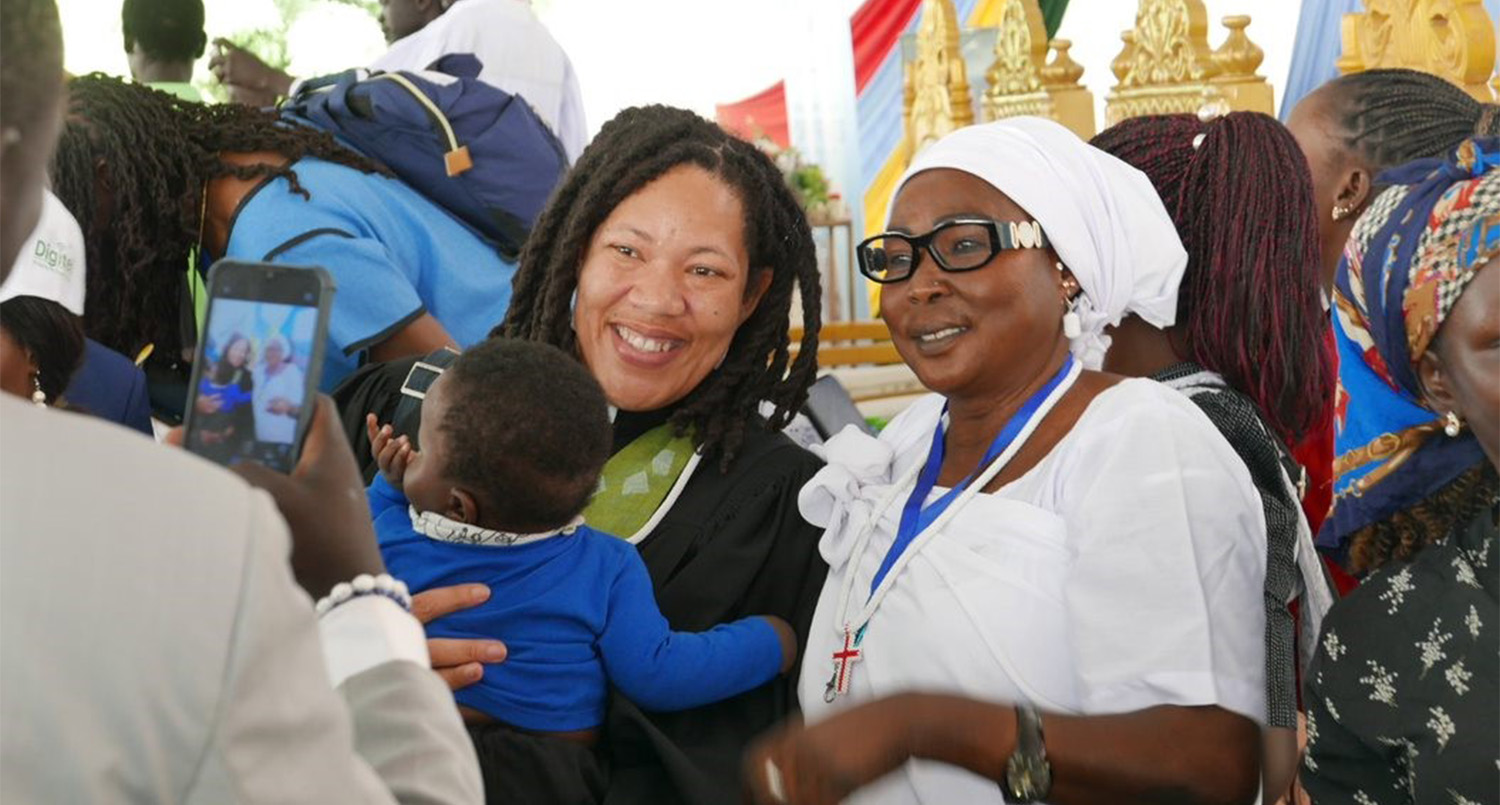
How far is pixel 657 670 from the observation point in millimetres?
2463

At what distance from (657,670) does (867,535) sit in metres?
0.36

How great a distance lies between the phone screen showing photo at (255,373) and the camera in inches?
57.6

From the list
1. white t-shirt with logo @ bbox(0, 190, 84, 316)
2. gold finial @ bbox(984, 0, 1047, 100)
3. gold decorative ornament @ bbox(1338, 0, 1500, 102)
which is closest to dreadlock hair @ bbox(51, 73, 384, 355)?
white t-shirt with logo @ bbox(0, 190, 84, 316)

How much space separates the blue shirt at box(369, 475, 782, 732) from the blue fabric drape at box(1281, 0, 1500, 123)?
553 centimetres

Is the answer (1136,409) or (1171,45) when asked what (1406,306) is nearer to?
(1136,409)

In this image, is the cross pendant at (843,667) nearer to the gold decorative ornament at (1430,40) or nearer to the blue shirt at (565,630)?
the blue shirt at (565,630)

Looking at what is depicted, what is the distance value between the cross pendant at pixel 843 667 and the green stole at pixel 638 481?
506 mm

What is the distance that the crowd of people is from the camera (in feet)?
3.57

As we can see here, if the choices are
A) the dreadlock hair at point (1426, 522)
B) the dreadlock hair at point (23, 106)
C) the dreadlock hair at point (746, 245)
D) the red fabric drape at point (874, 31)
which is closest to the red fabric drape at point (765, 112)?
the red fabric drape at point (874, 31)

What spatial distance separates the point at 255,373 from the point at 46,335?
1728 mm

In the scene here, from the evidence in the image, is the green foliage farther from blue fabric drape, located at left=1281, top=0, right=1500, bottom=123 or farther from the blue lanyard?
the blue lanyard

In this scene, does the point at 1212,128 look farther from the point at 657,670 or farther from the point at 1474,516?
the point at 657,670

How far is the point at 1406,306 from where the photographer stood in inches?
82.2

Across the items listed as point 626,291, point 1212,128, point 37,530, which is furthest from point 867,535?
point 37,530
